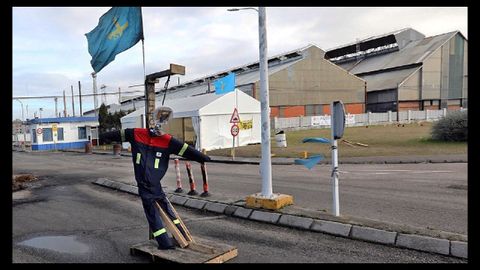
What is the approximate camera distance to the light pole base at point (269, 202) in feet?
23.1

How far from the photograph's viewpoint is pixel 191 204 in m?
8.25

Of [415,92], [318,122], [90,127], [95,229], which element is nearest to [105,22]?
[95,229]

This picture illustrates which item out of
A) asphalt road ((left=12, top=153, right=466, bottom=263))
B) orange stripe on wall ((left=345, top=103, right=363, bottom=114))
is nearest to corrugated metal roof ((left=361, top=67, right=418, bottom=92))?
orange stripe on wall ((left=345, top=103, right=363, bottom=114))

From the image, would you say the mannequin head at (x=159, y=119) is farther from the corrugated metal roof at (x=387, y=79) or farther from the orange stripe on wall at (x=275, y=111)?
the corrugated metal roof at (x=387, y=79)

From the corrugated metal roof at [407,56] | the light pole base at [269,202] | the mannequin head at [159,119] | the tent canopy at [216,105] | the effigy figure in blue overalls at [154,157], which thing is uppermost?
the corrugated metal roof at [407,56]

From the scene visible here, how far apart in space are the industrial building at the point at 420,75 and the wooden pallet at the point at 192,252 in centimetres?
5826

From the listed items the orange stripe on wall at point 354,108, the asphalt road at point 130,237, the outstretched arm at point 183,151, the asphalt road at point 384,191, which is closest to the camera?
the asphalt road at point 130,237

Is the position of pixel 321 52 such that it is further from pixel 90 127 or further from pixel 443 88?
pixel 90 127

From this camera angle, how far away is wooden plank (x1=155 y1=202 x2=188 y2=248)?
5.12m

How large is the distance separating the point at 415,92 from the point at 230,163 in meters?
49.7

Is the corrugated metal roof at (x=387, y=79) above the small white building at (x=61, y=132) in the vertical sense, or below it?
above

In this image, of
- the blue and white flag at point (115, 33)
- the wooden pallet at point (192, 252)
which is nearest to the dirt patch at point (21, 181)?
the blue and white flag at point (115, 33)

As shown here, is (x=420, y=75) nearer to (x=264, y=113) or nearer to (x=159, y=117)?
(x=264, y=113)

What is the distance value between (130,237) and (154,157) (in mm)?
1802
